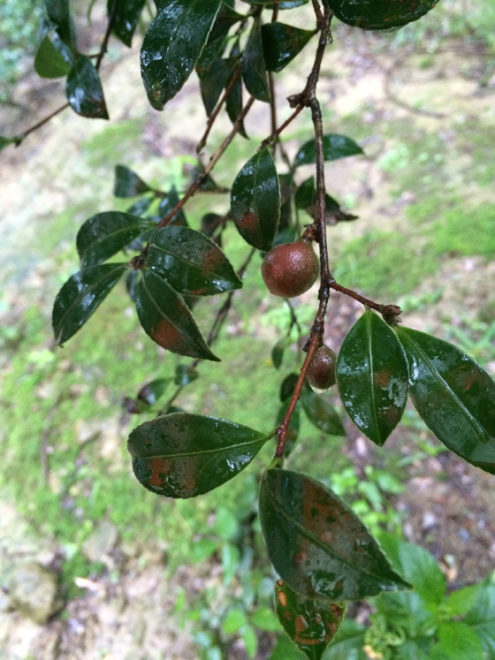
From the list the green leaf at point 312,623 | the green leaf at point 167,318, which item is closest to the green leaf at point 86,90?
the green leaf at point 167,318

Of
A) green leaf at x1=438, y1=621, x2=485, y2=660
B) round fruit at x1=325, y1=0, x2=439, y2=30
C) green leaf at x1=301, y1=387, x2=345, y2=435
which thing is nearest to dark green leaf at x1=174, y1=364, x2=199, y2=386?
green leaf at x1=301, y1=387, x2=345, y2=435

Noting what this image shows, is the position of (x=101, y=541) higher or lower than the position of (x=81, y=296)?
lower

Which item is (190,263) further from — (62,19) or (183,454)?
(62,19)

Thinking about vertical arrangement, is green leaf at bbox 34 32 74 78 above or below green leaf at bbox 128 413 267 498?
above

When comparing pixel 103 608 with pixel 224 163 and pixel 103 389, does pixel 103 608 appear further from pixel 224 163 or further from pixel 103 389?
pixel 224 163

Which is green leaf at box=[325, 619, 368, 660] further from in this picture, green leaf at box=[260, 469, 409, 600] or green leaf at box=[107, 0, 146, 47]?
green leaf at box=[107, 0, 146, 47]

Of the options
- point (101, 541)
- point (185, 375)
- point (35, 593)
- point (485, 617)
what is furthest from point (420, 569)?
point (35, 593)

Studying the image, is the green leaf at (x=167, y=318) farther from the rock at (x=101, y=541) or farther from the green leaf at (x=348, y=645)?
the rock at (x=101, y=541)
